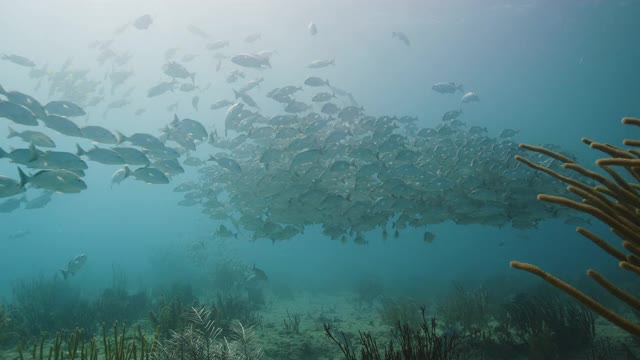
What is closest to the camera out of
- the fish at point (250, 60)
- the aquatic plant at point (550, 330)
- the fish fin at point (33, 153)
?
the aquatic plant at point (550, 330)

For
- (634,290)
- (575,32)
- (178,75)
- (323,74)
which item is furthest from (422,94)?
(178,75)

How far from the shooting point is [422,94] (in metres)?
67.9

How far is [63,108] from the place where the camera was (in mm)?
8727

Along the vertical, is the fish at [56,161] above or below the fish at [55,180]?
above

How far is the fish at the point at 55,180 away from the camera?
6598 millimetres

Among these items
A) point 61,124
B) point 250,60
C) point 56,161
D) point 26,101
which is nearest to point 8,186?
point 56,161

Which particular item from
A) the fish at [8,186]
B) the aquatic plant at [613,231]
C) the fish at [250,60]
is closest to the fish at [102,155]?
the fish at [8,186]

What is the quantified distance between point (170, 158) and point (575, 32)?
4814 centimetres

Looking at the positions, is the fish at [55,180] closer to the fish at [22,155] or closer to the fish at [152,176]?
the fish at [22,155]

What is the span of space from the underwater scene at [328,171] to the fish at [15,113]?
4 centimetres

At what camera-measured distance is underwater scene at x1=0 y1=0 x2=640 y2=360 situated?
6.18 metres

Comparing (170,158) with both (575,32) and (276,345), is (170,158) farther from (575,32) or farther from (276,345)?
(575,32)

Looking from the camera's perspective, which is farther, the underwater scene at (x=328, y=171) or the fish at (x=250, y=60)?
the fish at (x=250, y=60)

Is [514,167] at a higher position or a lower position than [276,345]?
higher
